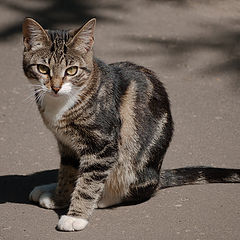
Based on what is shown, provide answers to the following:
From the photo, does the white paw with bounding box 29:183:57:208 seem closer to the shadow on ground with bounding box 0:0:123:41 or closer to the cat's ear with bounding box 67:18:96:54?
the cat's ear with bounding box 67:18:96:54

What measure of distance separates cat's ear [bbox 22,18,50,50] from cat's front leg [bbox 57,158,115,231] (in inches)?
36.2

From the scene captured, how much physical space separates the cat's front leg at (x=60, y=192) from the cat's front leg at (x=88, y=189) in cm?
28

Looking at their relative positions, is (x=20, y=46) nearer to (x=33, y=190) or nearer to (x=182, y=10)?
(x=182, y=10)

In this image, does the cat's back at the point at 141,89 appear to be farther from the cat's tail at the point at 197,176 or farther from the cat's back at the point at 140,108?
the cat's tail at the point at 197,176

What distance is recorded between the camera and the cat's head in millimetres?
4555

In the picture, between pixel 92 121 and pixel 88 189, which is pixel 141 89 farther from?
pixel 88 189

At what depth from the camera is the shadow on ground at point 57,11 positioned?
8406 millimetres

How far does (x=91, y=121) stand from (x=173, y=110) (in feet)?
7.02

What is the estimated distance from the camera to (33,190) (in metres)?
5.14

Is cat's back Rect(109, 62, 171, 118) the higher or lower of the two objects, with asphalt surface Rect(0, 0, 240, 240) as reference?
higher

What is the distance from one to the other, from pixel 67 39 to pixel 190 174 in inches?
58.8

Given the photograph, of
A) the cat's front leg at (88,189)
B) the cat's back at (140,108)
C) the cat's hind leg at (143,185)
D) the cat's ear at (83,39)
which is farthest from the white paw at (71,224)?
the cat's ear at (83,39)

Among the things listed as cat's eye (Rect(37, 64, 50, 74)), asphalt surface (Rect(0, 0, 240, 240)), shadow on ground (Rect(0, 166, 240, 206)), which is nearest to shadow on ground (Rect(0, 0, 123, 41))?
asphalt surface (Rect(0, 0, 240, 240))

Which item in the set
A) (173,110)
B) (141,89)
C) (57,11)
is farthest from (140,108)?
(57,11)
